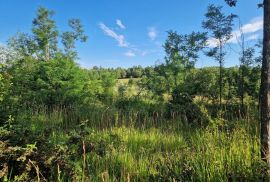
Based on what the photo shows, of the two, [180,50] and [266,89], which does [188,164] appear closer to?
[266,89]

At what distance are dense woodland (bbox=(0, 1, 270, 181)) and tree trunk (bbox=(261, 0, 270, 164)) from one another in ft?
0.62

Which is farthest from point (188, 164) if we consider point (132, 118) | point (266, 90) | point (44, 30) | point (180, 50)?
point (44, 30)

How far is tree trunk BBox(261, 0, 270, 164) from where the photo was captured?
305 centimetres

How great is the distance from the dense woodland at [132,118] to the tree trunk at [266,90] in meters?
0.19

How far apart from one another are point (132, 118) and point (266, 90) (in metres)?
5.51

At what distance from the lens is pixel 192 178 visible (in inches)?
124

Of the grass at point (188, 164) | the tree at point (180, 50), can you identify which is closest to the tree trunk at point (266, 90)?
the grass at point (188, 164)

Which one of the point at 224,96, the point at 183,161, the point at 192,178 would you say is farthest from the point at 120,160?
the point at 224,96

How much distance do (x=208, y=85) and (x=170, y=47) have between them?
3187 millimetres

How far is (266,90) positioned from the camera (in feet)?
10.0

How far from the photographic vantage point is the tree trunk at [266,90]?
3.05 meters

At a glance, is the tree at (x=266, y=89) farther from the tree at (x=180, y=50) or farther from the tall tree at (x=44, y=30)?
the tall tree at (x=44, y=30)

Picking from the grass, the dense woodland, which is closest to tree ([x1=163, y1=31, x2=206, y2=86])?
the dense woodland

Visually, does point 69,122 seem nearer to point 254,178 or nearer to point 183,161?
point 183,161
